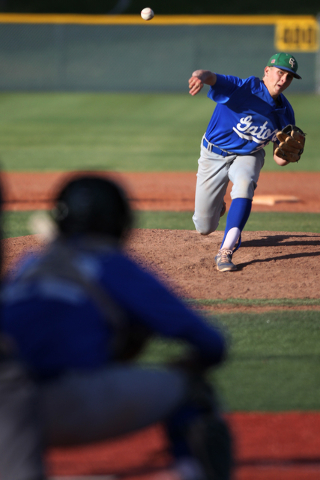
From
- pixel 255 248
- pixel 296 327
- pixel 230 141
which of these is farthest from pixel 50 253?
pixel 255 248

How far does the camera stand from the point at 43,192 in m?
10.2

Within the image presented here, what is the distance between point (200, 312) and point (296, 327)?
0.72m

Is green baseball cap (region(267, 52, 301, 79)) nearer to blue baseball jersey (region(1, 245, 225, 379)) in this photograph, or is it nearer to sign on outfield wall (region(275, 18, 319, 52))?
blue baseball jersey (region(1, 245, 225, 379))

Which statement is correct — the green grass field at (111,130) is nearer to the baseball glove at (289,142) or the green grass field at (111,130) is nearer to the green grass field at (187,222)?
the green grass field at (187,222)

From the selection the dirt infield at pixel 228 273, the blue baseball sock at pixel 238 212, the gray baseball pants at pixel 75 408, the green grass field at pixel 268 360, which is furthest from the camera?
the blue baseball sock at pixel 238 212

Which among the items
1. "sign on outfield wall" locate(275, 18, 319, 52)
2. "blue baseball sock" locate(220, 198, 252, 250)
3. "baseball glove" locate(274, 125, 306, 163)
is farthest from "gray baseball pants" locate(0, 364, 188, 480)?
"sign on outfield wall" locate(275, 18, 319, 52)

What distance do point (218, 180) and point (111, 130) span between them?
12.8 meters

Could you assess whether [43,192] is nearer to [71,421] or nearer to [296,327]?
[296,327]

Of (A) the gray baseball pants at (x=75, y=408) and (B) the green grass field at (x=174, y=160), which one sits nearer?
(A) the gray baseball pants at (x=75, y=408)

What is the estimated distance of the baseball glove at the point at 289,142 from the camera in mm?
5992

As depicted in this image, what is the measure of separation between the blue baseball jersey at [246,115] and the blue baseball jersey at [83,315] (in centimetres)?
409

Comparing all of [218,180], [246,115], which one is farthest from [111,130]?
[246,115]

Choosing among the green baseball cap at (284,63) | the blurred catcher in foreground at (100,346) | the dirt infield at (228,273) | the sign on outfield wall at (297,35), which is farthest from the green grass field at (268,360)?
the sign on outfield wall at (297,35)

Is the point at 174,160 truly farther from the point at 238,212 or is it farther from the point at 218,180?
the point at 238,212
